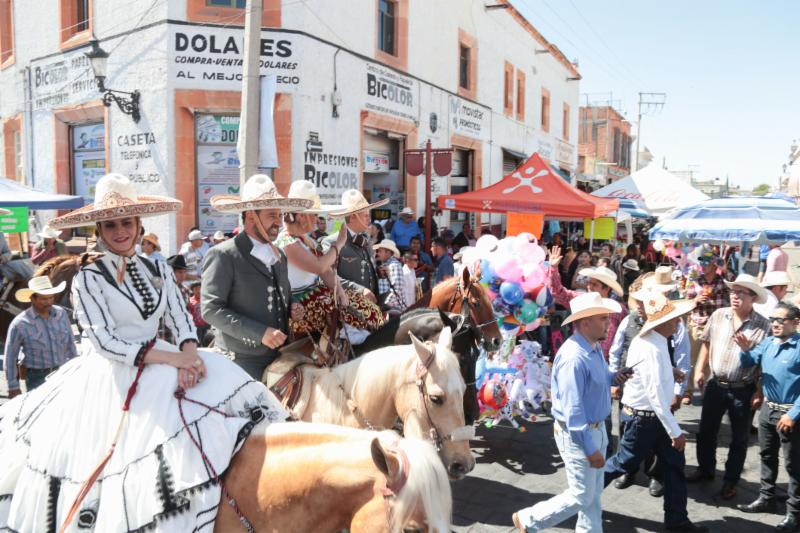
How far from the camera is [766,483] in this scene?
4.99 metres

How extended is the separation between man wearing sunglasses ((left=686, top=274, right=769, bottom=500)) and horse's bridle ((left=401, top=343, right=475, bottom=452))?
116 inches

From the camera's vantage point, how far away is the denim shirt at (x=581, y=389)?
3797 millimetres

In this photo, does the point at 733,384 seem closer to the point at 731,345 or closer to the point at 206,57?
the point at 731,345

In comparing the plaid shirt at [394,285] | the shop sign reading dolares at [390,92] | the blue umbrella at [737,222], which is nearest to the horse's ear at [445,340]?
the plaid shirt at [394,285]

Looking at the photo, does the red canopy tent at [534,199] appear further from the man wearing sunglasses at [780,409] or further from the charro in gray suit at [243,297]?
the charro in gray suit at [243,297]

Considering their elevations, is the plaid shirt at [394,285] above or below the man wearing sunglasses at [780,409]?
above

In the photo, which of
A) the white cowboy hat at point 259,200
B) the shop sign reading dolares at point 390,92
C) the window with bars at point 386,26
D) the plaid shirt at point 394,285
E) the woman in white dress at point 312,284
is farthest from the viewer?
the window with bars at point 386,26

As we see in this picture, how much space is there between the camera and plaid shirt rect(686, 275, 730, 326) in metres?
7.97

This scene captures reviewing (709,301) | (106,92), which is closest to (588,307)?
(709,301)

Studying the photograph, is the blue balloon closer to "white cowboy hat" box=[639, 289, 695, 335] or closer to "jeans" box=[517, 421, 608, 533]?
"white cowboy hat" box=[639, 289, 695, 335]

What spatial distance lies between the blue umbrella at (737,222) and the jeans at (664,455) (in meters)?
5.03

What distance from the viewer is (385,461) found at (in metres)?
2.04

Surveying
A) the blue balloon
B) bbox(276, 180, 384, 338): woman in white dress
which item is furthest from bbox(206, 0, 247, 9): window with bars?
the blue balloon

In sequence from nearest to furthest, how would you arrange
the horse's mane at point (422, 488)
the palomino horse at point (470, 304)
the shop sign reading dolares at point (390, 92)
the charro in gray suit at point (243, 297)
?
the horse's mane at point (422, 488)
the charro in gray suit at point (243, 297)
the palomino horse at point (470, 304)
the shop sign reading dolares at point (390, 92)
